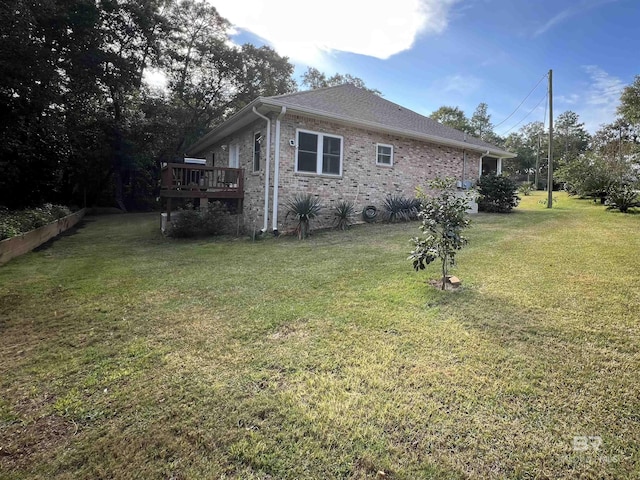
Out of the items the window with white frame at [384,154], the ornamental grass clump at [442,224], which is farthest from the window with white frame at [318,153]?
the ornamental grass clump at [442,224]

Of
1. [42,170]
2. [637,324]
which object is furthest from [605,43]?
[42,170]

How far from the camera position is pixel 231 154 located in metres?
12.6

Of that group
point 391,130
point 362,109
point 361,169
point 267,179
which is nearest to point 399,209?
point 361,169

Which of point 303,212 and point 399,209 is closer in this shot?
point 303,212

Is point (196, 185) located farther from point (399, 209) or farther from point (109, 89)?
point (109, 89)

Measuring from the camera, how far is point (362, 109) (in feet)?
37.0

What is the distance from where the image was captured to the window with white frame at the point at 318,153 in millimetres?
9562

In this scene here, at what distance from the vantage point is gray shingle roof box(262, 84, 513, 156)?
9476 millimetres

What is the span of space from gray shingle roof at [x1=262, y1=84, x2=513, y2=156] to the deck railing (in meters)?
2.71

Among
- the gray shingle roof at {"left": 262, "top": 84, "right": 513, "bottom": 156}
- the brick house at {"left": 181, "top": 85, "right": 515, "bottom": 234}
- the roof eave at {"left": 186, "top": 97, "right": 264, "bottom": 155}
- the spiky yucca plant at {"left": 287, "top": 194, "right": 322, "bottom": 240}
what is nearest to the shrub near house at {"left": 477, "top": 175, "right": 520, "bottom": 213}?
the brick house at {"left": 181, "top": 85, "right": 515, "bottom": 234}

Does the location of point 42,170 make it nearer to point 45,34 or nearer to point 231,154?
point 45,34

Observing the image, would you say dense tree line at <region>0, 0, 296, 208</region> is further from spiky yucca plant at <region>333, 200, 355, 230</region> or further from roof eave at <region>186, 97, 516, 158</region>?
spiky yucca plant at <region>333, 200, 355, 230</region>

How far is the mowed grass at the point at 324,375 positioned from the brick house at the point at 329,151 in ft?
15.5

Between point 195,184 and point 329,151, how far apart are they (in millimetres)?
4038
